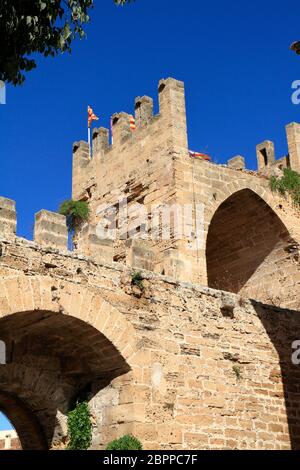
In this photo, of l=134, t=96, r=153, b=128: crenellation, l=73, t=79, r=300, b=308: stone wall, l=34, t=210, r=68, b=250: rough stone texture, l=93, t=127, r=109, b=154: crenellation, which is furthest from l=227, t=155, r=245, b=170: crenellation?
l=34, t=210, r=68, b=250: rough stone texture

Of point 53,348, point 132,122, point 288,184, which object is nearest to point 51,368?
point 53,348

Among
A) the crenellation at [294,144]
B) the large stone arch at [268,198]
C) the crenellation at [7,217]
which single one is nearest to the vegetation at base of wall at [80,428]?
the crenellation at [7,217]

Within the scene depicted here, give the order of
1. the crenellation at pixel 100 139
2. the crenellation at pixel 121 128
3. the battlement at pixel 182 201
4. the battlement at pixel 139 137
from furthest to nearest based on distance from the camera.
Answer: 1. the crenellation at pixel 100 139
2. the crenellation at pixel 121 128
3. the battlement at pixel 139 137
4. the battlement at pixel 182 201

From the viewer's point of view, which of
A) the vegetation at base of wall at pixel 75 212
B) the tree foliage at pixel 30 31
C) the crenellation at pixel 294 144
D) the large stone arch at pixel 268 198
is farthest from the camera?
the crenellation at pixel 294 144

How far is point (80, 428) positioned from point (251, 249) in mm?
8181

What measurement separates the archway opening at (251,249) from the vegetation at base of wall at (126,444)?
745 cm

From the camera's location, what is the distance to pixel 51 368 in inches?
354

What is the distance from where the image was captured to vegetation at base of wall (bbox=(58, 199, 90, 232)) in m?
16.3

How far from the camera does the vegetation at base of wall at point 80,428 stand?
8.65m

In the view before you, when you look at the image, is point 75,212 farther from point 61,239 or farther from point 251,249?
point 61,239

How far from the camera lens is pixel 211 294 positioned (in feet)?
31.9

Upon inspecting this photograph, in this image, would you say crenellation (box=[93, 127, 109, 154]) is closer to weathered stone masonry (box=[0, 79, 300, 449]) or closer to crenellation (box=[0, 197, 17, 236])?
weathered stone masonry (box=[0, 79, 300, 449])

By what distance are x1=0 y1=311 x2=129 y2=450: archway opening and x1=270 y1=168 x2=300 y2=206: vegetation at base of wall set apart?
8199 mm

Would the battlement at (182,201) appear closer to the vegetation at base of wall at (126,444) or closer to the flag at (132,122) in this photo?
the flag at (132,122)
